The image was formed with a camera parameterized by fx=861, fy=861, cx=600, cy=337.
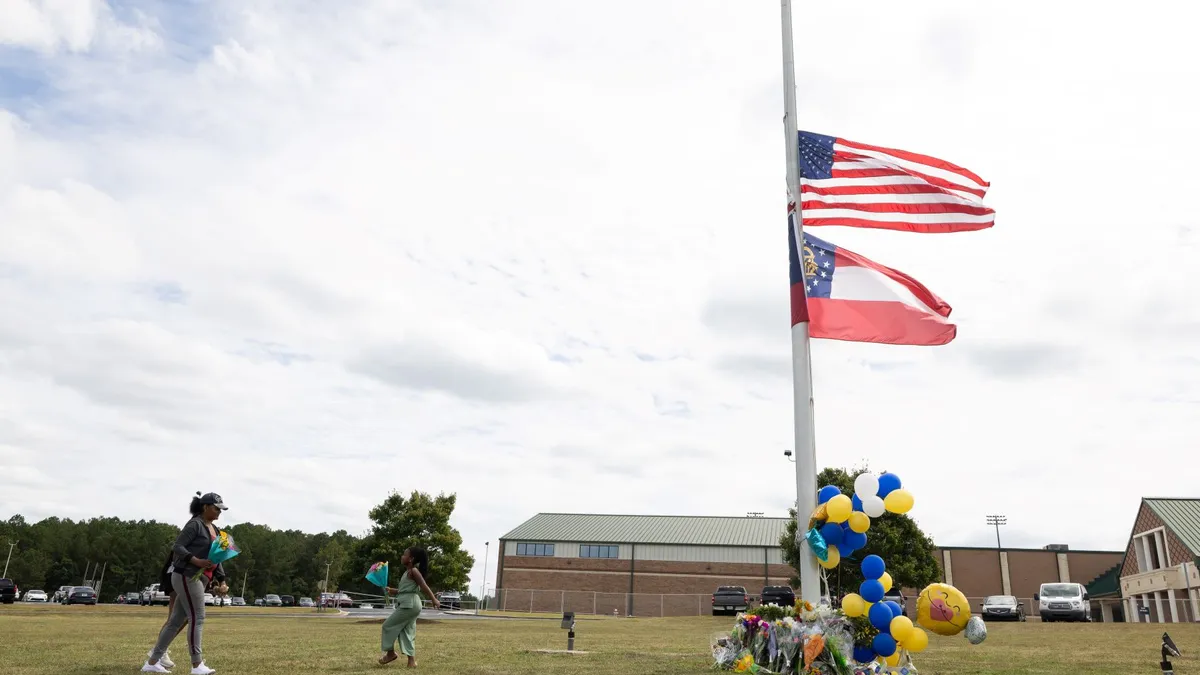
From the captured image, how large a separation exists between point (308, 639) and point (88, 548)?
113683 mm

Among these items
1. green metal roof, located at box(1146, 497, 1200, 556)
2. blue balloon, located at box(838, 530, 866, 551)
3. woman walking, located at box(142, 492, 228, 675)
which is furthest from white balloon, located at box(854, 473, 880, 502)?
green metal roof, located at box(1146, 497, 1200, 556)

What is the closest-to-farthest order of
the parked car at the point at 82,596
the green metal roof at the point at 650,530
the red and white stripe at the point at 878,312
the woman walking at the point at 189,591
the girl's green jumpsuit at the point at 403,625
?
the woman walking at the point at 189,591 → the girl's green jumpsuit at the point at 403,625 → the red and white stripe at the point at 878,312 → the parked car at the point at 82,596 → the green metal roof at the point at 650,530

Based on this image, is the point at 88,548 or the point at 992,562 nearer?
the point at 992,562

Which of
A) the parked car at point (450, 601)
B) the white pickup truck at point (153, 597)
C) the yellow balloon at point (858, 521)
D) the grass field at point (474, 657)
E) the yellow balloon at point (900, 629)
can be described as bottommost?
the white pickup truck at point (153, 597)

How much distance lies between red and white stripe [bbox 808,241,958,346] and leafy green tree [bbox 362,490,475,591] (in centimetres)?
2407

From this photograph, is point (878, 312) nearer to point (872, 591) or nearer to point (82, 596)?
point (872, 591)

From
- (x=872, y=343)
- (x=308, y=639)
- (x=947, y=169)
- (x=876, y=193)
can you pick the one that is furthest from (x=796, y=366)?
(x=308, y=639)

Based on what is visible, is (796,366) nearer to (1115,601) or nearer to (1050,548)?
(1115,601)

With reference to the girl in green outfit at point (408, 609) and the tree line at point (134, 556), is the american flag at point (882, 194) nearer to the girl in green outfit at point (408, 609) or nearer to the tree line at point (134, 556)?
the girl in green outfit at point (408, 609)

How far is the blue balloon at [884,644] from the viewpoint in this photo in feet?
31.4

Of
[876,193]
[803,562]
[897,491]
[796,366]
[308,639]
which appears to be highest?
[876,193]

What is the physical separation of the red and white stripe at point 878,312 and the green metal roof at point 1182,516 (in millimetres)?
40600

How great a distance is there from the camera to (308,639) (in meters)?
16.2

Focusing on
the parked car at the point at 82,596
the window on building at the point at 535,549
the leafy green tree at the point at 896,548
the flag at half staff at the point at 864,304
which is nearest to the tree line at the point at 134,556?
the window on building at the point at 535,549
